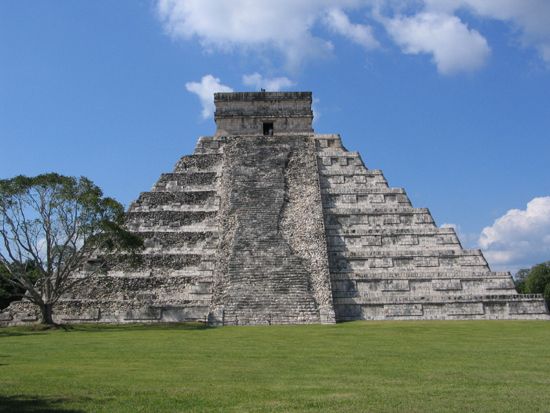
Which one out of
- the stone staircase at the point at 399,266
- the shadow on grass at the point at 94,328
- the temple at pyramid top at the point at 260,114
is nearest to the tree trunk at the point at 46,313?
the shadow on grass at the point at 94,328

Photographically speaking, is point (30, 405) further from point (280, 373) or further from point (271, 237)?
point (271, 237)

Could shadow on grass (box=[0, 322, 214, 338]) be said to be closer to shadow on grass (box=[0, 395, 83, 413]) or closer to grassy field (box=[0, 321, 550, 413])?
grassy field (box=[0, 321, 550, 413])

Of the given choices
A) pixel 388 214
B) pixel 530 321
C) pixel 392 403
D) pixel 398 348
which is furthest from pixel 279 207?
pixel 392 403

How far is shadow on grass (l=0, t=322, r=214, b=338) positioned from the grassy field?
3.06 meters

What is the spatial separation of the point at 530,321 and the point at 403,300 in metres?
3.70

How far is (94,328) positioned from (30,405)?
37.8 feet

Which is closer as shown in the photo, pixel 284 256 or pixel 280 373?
pixel 280 373

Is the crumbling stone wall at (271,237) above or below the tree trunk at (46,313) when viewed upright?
above

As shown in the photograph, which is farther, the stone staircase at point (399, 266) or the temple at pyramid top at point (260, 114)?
the temple at pyramid top at point (260, 114)

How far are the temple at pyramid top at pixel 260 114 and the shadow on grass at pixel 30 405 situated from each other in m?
21.4

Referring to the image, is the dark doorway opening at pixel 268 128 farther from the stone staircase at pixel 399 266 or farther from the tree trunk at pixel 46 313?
the tree trunk at pixel 46 313

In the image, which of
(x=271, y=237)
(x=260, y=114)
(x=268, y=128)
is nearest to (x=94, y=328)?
(x=271, y=237)

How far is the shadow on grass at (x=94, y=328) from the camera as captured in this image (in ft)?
51.0

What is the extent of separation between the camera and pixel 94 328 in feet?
53.6
